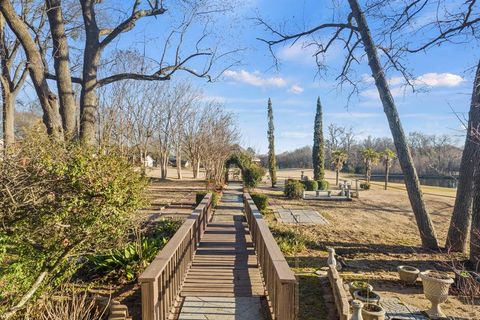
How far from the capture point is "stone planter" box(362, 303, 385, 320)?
3584mm

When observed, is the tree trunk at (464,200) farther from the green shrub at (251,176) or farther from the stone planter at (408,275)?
the green shrub at (251,176)

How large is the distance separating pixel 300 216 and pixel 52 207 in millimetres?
9939

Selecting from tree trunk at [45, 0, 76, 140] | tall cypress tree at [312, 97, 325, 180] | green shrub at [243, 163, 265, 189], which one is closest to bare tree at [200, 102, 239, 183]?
green shrub at [243, 163, 265, 189]

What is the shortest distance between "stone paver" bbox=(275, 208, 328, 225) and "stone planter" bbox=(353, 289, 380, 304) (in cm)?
582

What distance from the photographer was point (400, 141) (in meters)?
8.21

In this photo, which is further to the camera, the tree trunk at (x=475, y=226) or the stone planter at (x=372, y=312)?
the tree trunk at (x=475, y=226)

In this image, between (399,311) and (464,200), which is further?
(464,200)

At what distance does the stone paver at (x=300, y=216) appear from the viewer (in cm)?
1112

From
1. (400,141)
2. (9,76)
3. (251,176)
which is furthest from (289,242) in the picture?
(251,176)

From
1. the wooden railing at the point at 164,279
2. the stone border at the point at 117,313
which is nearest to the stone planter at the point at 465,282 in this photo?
the wooden railing at the point at 164,279

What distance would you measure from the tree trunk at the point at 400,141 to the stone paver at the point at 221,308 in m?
5.88

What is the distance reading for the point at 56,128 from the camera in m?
5.55

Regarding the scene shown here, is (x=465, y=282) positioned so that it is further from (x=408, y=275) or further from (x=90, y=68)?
(x=90, y=68)

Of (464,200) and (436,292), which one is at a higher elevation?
(464,200)
